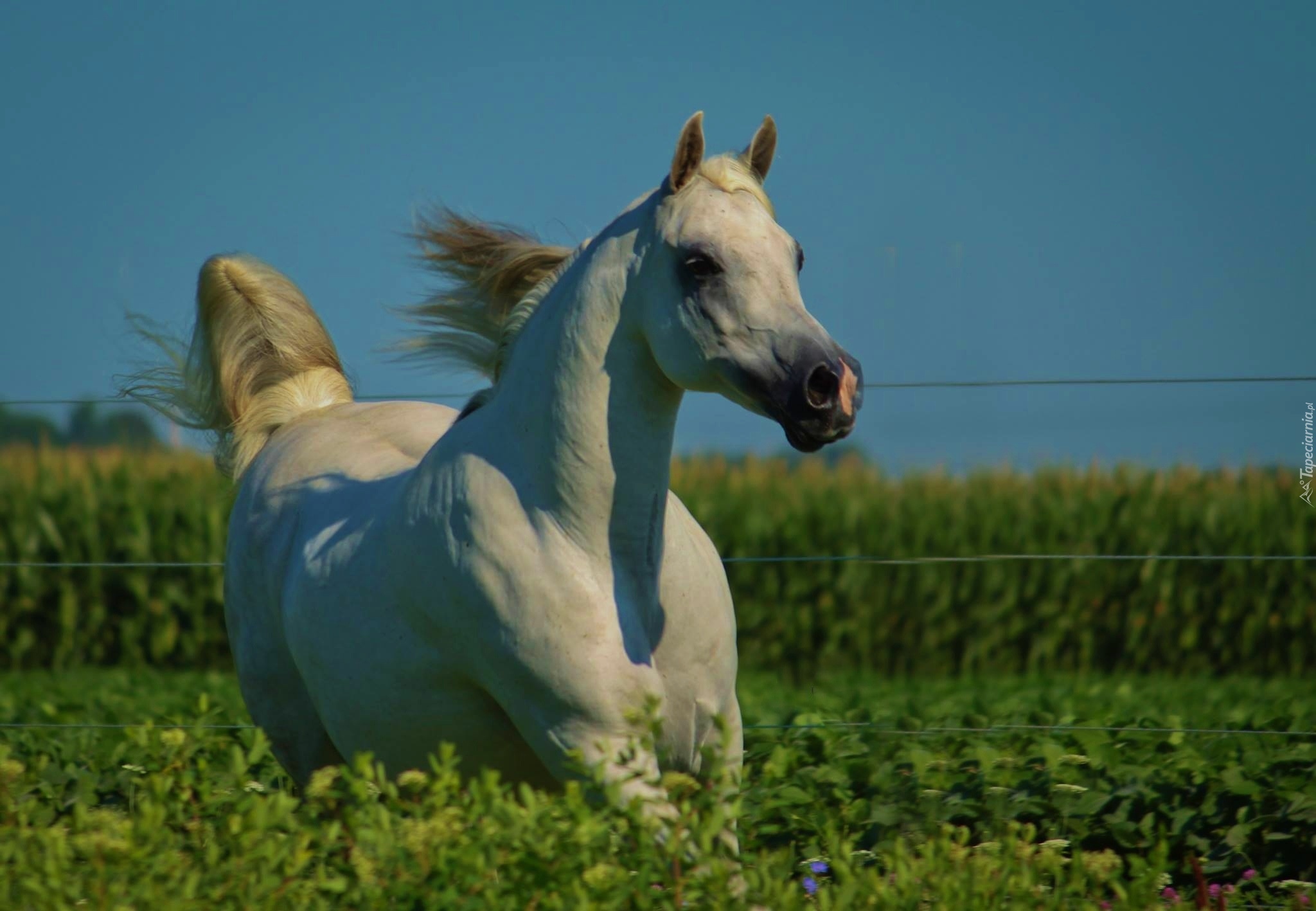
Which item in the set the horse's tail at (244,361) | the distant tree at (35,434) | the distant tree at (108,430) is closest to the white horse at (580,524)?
the horse's tail at (244,361)

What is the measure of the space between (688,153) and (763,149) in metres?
0.27

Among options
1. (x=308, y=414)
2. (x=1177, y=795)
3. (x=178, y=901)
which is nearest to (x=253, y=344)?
(x=308, y=414)

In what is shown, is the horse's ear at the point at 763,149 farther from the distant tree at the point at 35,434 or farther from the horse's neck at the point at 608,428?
the distant tree at the point at 35,434

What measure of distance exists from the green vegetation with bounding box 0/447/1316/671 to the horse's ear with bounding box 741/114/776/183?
9.28 metres

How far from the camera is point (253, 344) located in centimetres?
486

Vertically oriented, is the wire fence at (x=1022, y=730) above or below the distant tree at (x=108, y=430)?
below

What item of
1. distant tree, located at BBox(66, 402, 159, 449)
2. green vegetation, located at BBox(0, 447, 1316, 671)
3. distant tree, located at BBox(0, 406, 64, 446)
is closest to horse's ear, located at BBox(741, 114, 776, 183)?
distant tree, located at BBox(66, 402, 159, 449)

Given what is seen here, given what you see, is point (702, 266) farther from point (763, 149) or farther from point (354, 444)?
point (354, 444)

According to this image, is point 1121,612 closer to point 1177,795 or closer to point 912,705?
point 912,705

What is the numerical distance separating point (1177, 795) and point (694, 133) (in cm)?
246

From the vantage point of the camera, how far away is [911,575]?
12.4 meters

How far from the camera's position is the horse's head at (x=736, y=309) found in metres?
2.56

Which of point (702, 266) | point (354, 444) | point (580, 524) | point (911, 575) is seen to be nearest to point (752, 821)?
point (580, 524)

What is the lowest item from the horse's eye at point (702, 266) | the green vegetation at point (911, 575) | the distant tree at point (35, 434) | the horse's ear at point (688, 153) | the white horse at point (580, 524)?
the green vegetation at point (911, 575)
